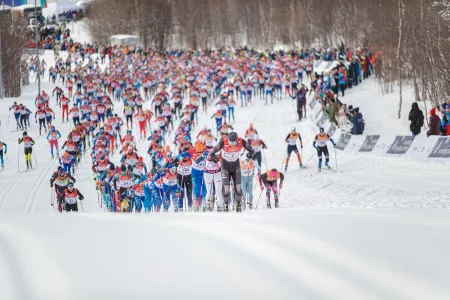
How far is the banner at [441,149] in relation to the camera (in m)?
20.5

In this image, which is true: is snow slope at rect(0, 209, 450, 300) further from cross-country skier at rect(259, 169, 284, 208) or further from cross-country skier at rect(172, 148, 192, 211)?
cross-country skier at rect(172, 148, 192, 211)

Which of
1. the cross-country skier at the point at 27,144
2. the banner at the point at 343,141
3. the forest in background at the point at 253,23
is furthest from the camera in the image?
the forest in background at the point at 253,23

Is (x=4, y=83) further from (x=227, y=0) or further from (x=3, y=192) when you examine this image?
(x=227, y=0)

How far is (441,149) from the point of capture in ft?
67.8

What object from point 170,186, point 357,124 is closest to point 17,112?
point 357,124

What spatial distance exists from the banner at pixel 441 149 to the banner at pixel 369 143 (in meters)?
3.44

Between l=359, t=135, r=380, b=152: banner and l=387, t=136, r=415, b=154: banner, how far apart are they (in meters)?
1.27

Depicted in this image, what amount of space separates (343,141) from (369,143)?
210cm

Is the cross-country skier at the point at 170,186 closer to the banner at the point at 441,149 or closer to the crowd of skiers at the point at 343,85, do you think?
the banner at the point at 441,149

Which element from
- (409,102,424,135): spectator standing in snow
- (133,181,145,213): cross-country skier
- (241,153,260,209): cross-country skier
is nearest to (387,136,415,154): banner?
(409,102,424,135): spectator standing in snow

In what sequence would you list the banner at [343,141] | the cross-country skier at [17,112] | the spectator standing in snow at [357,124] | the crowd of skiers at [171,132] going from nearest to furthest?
the crowd of skiers at [171,132]
the banner at [343,141]
the spectator standing in snow at [357,124]
the cross-country skier at [17,112]

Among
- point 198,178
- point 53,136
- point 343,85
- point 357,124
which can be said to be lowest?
point 198,178

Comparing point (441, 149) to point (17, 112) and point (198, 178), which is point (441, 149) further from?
point (17, 112)

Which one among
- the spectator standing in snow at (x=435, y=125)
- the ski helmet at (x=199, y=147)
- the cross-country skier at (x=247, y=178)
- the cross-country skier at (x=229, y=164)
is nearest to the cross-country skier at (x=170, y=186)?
the ski helmet at (x=199, y=147)
